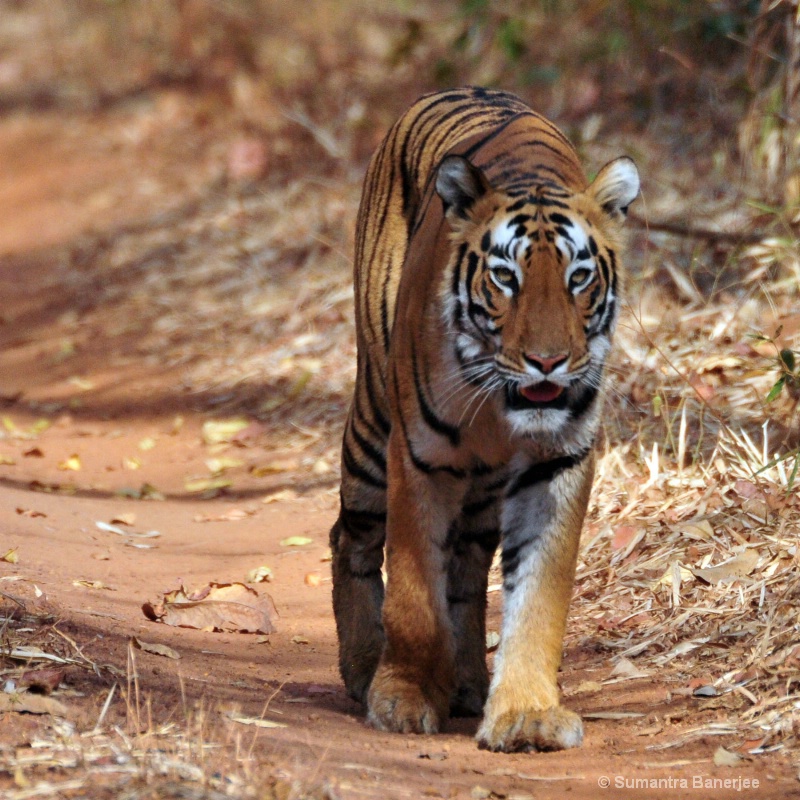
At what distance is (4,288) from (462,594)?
294 inches

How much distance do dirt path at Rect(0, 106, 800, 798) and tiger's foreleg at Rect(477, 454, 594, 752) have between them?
0.23 ft

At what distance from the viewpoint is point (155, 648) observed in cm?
361

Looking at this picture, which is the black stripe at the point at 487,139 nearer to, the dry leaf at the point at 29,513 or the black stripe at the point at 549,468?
the black stripe at the point at 549,468

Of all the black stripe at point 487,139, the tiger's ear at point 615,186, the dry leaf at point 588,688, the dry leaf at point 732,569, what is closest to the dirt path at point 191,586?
the dry leaf at point 588,688

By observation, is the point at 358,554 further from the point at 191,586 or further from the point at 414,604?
the point at 191,586

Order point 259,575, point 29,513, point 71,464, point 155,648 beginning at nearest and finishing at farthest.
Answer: point 155,648 < point 259,575 < point 29,513 < point 71,464

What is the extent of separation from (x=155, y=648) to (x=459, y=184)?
1.52m

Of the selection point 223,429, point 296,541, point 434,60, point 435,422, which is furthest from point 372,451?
point 434,60

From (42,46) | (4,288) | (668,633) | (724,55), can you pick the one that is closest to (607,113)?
(724,55)

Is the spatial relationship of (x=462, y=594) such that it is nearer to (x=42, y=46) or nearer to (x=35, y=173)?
(x=35, y=173)

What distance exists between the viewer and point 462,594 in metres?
3.79

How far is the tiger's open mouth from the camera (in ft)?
10.1

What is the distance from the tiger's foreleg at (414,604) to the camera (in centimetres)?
334

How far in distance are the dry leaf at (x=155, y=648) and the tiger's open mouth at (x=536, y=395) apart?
4.12 feet
